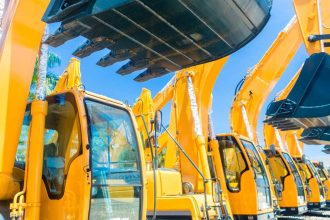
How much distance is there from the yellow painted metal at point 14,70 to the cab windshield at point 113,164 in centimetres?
63

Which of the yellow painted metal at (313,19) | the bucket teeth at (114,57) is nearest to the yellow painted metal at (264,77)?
the yellow painted metal at (313,19)

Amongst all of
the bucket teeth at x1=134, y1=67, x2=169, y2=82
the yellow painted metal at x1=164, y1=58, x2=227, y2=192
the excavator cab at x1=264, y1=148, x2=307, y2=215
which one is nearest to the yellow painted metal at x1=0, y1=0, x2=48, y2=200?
the bucket teeth at x1=134, y1=67, x2=169, y2=82

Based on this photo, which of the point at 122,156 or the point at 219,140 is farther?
the point at 219,140

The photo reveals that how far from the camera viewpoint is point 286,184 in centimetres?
1180

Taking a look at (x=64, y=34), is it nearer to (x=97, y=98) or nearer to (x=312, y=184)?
(x=97, y=98)

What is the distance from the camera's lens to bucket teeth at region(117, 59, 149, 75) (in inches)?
150

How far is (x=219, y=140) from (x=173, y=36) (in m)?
4.77

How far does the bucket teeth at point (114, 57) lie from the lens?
361cm

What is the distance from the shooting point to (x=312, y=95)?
496 centimetres

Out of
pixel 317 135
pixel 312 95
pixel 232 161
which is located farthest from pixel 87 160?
pixel 317 135

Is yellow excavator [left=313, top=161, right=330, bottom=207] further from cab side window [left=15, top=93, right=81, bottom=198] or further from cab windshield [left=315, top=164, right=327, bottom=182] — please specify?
cab side window [left=15, top=93, right=81, bottom=198]

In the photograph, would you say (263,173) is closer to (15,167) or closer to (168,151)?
(168,151)

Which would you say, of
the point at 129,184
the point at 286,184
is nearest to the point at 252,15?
the point at 129,184

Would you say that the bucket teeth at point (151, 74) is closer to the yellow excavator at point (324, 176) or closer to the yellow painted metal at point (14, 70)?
the yellow painted metal at point (14, 70)
